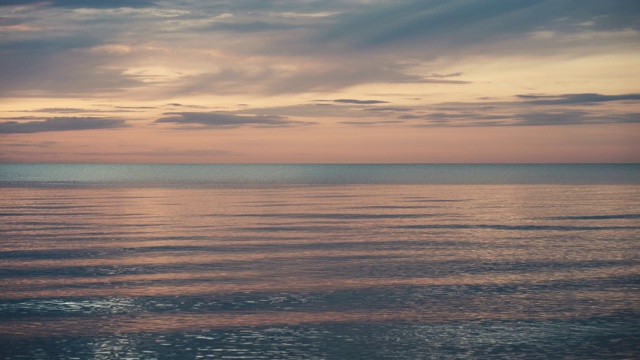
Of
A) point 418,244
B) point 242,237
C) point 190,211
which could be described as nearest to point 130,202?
point 190,211

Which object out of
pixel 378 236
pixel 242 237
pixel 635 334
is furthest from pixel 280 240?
pixel 635 334

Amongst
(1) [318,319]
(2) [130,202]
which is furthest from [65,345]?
(2) [130,202]

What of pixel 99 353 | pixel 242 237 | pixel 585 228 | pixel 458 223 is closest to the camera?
pixel 99 353

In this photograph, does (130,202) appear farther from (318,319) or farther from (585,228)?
(318,319)

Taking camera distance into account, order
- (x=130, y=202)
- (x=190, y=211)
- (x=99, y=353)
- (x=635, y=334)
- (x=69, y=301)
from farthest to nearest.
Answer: (x=130, y=202) < (x=190, y=211) < (x=69, y=301) < (x=635, y=334) < (x=99, y=353)

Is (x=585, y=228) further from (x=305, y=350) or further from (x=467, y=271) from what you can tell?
(x=305, y=350)

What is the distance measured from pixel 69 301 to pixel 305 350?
1209 centimetres

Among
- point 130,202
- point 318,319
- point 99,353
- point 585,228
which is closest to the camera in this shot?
point 99,353

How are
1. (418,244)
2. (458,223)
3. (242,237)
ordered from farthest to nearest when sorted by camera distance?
(458,223)
(242,237)
(418,244)

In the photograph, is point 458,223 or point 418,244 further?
point 458,223

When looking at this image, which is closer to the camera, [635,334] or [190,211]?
[635,334]

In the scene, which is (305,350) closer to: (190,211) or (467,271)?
(467,271)

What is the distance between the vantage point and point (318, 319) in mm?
27109

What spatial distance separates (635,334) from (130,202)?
77444mm
